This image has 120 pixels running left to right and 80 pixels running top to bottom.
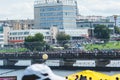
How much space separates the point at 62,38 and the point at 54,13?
2946cm

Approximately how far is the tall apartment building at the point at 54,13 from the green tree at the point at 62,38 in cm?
2443

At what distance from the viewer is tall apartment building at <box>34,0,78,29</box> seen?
18312cm

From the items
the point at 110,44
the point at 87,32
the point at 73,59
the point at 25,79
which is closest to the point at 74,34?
the point at 87,32

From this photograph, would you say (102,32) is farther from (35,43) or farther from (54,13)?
(35,43)

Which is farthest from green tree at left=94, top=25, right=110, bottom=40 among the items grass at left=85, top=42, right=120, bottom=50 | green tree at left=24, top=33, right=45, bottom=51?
green tree at left=24, top=33, right=45, bottom=51

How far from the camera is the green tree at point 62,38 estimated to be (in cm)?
15341

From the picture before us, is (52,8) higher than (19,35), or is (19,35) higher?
(52,8)

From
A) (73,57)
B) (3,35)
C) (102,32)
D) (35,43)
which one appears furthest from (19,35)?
(73,57)

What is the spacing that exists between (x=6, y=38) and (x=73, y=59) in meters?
81.5

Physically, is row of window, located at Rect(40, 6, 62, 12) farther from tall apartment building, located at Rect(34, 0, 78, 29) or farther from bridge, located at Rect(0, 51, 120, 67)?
bridge, located at Rect(0, 51, 120, 67)

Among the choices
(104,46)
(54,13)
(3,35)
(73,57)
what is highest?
(54,13)

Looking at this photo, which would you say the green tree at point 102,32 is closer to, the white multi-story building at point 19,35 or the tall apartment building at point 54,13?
the white multi-story building at point 19,35

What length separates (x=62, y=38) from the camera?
156250mm

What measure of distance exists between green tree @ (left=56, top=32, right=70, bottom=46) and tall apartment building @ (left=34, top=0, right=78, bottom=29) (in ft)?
80.1
